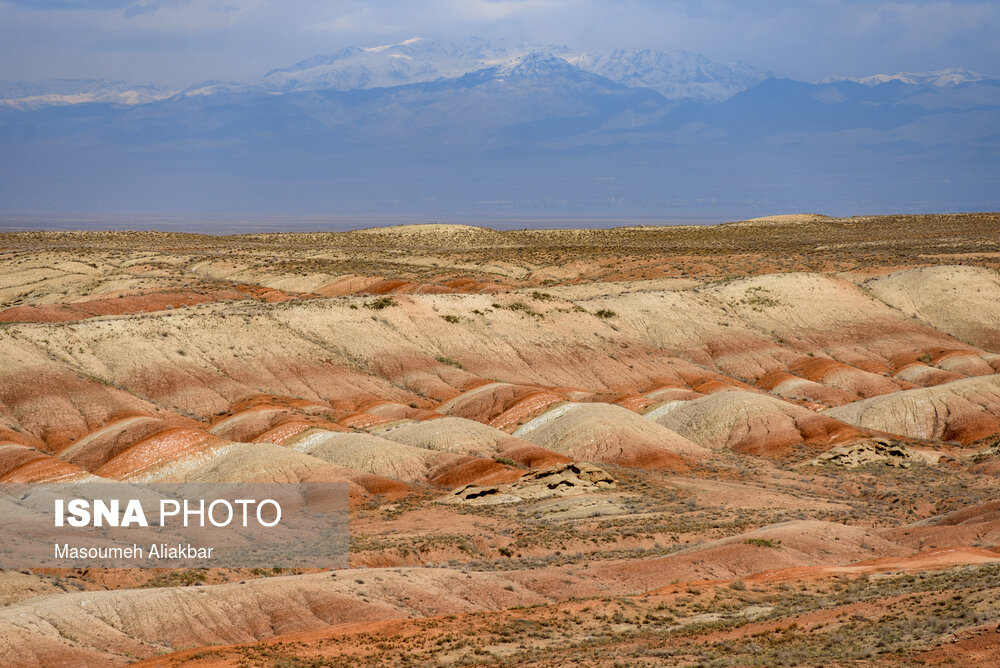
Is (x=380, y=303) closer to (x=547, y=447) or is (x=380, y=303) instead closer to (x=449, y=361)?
(x=449, y=361)

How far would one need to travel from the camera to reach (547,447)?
154 feet

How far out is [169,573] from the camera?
97.7 ft

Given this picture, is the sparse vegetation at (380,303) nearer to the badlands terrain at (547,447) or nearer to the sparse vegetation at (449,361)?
the badlands terrain at (547,447)

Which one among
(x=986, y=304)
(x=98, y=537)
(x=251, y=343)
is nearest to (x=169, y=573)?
(x=98, y=537)

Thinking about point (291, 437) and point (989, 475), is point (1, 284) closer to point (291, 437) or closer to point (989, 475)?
point (291, 437)

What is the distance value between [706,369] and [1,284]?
6244cm

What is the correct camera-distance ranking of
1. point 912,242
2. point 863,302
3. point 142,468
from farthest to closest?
point 912,242, point 863,302, point 142,468
